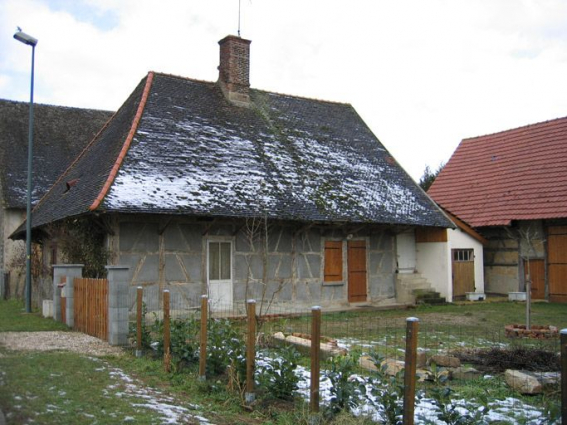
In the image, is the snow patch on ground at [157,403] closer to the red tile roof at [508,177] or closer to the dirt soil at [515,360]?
the dirt soil at [515,360]

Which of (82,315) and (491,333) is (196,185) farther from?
(491,333)

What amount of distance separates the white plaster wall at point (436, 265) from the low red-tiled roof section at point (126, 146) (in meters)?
9.58

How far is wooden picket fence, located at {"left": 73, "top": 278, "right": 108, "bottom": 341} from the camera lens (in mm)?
10227

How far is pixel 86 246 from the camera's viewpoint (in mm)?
14172

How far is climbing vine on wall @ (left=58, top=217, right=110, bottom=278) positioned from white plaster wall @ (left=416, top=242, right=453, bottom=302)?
1011 cm

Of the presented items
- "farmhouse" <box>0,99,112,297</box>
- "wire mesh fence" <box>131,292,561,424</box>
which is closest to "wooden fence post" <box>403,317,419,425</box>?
"wire mesh fence" <box>131,292,561,424</box>

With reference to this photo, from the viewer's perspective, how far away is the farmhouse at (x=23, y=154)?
22.8 metres

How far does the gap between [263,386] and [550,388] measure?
3012mm

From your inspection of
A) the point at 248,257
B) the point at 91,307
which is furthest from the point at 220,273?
the point at 91,307

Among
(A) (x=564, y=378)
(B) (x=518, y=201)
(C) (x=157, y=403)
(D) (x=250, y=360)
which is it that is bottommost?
(C) (x=157, y=403)

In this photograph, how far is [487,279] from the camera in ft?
70.7

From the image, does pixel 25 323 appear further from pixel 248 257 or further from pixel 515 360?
pixel 515 360

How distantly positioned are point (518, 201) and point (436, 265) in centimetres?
396

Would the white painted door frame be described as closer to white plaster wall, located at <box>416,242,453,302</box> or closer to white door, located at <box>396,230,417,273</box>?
white door, located at <box>396,230,417,273</box>
